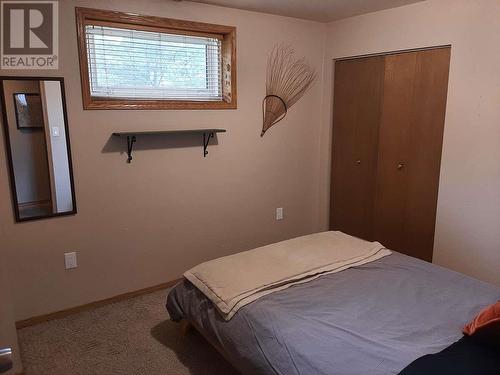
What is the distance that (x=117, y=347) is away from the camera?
2.33m

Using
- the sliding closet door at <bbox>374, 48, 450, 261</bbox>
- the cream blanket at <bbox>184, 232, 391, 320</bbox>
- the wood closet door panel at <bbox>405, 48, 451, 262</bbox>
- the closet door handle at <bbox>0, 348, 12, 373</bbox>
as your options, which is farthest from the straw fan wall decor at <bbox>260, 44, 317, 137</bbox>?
the closet door handle at <bbox>0, 348, 12, 373</bbox>

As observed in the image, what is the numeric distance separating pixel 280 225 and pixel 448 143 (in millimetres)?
1619

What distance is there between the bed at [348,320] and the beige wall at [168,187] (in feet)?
2.82

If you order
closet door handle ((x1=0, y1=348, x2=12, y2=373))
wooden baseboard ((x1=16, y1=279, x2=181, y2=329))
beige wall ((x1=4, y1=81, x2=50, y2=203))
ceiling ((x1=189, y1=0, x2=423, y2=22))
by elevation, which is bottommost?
wooden baseboard ((x1=16, y1=279, x2=181, y2=329))

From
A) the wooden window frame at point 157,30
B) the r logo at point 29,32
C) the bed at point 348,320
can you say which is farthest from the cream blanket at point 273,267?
the r logo at point 29,32

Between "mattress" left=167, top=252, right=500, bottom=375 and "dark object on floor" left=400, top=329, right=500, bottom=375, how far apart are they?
5 cm

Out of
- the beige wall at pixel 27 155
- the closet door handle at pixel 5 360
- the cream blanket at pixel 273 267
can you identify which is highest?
the beige wall at pixel 27 155

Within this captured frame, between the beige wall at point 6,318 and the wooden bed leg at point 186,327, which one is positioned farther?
the wooden bed leg at point 186,327

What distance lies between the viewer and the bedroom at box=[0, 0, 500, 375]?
238 centimetres

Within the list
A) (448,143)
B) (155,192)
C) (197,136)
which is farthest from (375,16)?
(155,192)

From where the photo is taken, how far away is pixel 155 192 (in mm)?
2920

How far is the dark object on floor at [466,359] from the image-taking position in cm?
136

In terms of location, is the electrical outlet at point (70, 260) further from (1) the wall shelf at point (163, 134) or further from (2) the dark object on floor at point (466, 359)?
(2) the dark object on floor at point (466, 359)

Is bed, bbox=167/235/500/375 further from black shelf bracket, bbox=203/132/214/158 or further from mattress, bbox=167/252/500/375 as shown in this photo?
black shelf bracket, bbox=203/132/214/158
